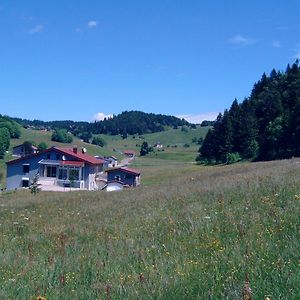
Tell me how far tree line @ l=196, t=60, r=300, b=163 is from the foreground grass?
49.4m

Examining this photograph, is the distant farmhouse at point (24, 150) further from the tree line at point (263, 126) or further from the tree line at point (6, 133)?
the tree line at point (263, 126)

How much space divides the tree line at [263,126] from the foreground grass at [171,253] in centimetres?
4944

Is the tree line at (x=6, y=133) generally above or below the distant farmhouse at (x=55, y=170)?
above

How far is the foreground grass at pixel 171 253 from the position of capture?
529 centimetres

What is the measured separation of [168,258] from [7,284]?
2189 mm

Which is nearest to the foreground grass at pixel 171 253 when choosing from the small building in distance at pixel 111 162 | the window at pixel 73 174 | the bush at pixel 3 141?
the window at pixel 73 174

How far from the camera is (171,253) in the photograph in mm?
7172

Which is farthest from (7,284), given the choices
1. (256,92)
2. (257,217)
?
(256,92)

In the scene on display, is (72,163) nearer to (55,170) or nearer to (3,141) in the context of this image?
(55,170)

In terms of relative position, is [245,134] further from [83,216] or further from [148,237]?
[148,237]

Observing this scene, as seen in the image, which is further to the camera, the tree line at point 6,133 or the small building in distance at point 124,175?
the tree line at point 6,133

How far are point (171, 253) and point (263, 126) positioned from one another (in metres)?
68.8

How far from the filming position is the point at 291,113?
60000mm

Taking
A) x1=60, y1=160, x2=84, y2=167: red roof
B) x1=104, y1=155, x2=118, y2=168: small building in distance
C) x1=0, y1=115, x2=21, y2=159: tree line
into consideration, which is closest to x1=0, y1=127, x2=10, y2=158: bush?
x1=0, y1=115, x2=21, y2=159: tree line
